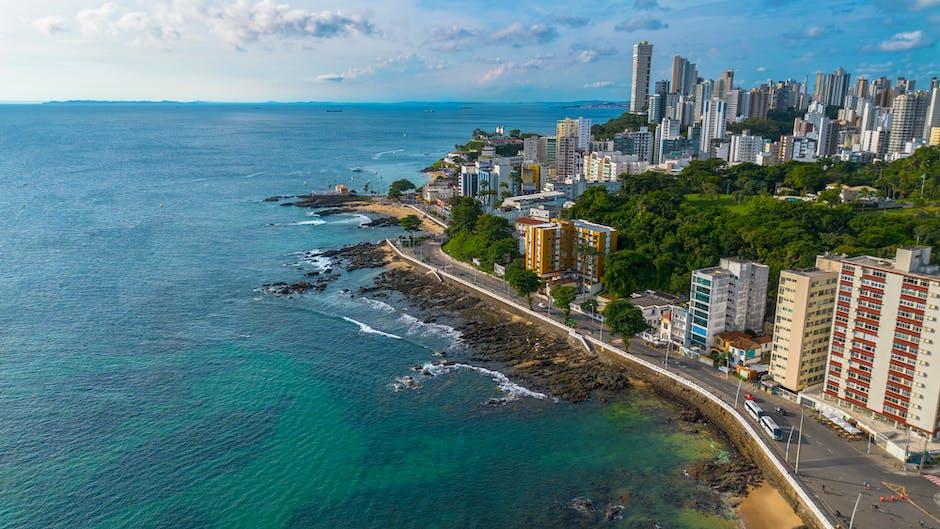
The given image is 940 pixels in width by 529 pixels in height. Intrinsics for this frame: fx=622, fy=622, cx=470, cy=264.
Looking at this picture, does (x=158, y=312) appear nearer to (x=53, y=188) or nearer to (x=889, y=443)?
(x=889, y=443)

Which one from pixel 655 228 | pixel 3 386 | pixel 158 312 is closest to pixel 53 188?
pixel 158 312

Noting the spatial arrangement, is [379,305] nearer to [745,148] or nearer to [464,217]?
[464,217]

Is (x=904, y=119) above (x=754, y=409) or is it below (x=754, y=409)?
above

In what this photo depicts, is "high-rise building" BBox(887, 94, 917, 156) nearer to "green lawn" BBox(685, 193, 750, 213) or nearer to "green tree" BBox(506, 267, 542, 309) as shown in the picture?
"green lawn" BBox(685, 193, 750, 213)

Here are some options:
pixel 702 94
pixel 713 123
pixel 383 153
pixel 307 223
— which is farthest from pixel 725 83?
pixel 307 223

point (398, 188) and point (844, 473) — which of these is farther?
point (398, 188)

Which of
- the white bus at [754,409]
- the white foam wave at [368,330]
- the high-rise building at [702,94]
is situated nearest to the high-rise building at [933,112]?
the high-rise building at [702,94]
